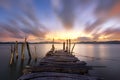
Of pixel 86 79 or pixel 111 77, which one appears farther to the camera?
pixel 111 77

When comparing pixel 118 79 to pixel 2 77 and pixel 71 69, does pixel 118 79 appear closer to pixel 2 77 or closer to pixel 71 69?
pixel 71 69

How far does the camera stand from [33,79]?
24.6ft

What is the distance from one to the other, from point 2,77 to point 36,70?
47.3 feet

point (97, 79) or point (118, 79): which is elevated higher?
point (97, 79)

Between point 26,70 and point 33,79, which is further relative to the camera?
point 26,70

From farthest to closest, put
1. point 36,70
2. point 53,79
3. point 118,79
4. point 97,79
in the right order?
point 118,79 < point 36,70 < point 97,79 < point 53,79

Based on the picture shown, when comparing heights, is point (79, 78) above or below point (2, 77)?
above

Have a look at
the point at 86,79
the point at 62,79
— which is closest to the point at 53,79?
the point at 62,79

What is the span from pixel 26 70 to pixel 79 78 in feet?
13.0

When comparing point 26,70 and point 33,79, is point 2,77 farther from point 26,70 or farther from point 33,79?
point 33,79

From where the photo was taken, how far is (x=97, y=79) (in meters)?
7.87

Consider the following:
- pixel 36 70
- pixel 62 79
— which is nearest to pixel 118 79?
pixel 36 70

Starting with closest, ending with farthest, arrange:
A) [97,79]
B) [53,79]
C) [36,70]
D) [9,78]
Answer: [53,79] < [97,79] < [36,70] < [9,78]

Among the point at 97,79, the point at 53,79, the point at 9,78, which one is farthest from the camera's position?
the point at 9,78
